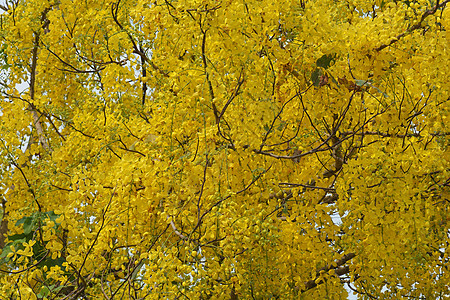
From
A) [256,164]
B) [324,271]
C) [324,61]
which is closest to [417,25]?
[324,61]

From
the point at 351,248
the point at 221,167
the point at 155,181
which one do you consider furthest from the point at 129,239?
the point at 351,248

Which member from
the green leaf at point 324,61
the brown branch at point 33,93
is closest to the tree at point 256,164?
Result: the green leaf at point 324,61

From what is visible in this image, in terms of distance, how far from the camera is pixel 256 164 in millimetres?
3062

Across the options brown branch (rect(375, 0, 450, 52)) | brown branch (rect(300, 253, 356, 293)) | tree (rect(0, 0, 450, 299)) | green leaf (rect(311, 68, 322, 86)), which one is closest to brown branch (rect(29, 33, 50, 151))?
tree (rect(0, 0, 450, 299))

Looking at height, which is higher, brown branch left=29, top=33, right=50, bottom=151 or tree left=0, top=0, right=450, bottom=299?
brown branch left=29, top=33, right=50, bottom=151

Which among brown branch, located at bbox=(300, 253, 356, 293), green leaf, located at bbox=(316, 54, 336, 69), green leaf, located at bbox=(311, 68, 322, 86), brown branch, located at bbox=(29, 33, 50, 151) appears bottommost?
brown branch, located at bbox=(300, 253, 356, 293)

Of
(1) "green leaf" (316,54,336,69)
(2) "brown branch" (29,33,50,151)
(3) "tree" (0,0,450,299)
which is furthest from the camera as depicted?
(2) "brown branch" (29,33,50,151)

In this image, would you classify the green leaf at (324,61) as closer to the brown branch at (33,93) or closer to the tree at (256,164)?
the tree at (256,164)

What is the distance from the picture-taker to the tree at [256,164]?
8.30ft

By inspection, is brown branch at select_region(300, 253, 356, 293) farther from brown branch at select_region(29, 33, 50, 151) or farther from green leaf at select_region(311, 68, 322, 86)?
brown branch at select_region(29, 33, 50, 151)

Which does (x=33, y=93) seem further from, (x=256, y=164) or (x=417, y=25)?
(x=417, y=25)

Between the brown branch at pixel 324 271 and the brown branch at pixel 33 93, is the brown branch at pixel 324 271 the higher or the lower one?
the lower one

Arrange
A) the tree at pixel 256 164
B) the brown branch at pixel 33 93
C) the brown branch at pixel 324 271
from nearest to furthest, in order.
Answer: the tree at pixel 256 164
the brown branch at pixel 324 271
the brown branch at pixel 33 93

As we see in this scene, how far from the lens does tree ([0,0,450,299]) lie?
8.30 ft
